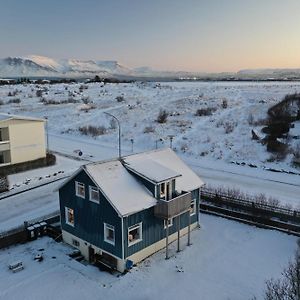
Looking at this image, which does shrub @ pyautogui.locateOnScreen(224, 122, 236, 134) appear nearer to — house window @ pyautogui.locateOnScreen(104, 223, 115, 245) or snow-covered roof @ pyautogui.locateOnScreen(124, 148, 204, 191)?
snow-covered roof @ pyautogui.locateOnScreen(124, 148, 204, 191)

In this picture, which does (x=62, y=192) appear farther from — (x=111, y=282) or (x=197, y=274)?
(x=197, y=274)

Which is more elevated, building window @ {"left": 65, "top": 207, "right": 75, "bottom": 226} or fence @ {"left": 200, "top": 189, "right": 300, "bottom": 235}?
building window @ {"left": 65, "top": 207, "right": 75, "bottom": 226}

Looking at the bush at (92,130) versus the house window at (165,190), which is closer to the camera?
the house window at (165,190)

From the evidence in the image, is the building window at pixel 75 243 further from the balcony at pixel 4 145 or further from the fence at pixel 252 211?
the balcony at pixel 4 145

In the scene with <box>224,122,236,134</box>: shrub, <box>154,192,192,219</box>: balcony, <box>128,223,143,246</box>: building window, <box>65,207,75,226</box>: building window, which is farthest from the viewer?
<box>224,122,236,134</box>: shrub

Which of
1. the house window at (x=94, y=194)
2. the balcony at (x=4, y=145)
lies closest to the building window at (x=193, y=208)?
the house window at (x=94, y=194)

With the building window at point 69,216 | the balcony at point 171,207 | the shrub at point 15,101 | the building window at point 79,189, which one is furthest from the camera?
the shrub at point 15,101

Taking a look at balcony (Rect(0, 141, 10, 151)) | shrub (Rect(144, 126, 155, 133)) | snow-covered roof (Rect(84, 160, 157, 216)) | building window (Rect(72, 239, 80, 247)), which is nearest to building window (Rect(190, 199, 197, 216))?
snow-covered roof (Rect(84, 160, 157, 216))
